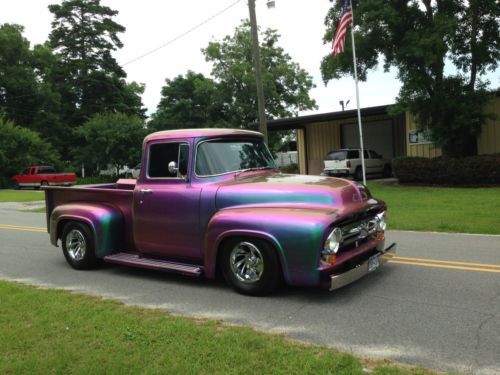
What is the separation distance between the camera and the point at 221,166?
6523 millimetres

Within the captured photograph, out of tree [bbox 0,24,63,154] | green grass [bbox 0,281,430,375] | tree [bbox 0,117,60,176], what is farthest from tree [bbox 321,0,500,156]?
tree [bbox 0,24,63,154]

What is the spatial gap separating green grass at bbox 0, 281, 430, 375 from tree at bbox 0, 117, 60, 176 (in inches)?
1504

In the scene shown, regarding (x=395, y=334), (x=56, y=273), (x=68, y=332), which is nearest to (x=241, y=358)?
(x=395, y=334)

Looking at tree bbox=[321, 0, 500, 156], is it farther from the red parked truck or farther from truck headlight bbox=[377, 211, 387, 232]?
the red parked truck

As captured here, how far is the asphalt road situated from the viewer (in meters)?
4.27

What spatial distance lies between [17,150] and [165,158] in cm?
3831

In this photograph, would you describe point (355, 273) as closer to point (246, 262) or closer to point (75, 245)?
point (246, 262)

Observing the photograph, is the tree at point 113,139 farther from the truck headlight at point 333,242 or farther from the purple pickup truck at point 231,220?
the truck headlight at point 333,242

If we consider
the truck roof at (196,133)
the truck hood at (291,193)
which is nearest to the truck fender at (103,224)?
the truck roof at (196,133)

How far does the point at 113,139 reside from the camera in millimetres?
38625

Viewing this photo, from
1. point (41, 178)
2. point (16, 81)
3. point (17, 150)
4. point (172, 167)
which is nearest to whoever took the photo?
point (172, 167)

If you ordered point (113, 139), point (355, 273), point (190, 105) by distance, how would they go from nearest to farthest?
1. point (355, 273)
2. point (113, 139)
3. point (190, 105)

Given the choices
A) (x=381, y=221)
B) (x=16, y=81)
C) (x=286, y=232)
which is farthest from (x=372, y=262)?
(x=16, y=81)

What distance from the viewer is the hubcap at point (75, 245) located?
7770mm
